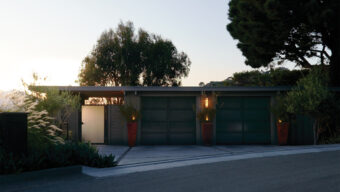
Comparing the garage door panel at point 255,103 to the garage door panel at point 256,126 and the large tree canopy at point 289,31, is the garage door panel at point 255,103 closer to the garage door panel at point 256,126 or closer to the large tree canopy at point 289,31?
the garage door panel at point 256,126

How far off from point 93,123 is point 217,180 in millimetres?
10198

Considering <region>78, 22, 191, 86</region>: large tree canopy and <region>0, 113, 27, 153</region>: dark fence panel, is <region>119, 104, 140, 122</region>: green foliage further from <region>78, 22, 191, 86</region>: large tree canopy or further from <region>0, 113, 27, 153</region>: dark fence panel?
<region>78, 22, 191, 86</region>: large tree canopy

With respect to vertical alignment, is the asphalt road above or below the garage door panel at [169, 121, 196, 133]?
below

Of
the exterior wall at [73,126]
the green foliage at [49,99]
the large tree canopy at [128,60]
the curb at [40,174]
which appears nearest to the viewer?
the curb at [40,174]

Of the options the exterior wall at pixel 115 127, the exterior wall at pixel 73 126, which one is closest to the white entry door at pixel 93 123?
the exterior wall at pixel 115 127

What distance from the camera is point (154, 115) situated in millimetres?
16094

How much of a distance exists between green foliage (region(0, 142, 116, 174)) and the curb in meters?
0.16

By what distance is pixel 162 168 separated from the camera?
9.07 meters

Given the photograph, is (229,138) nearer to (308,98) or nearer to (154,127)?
(154,127)

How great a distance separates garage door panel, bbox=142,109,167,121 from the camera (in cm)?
1603

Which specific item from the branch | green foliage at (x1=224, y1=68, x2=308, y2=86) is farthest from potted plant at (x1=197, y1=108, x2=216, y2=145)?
the branch

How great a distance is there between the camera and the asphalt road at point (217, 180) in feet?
21.7

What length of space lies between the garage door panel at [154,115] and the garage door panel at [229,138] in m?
2.82

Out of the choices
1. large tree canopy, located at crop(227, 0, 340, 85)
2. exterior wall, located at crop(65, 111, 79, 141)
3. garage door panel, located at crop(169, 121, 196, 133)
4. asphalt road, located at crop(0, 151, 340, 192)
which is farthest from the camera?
large tree canopy, located at crop(227, 0, 340, 85)
